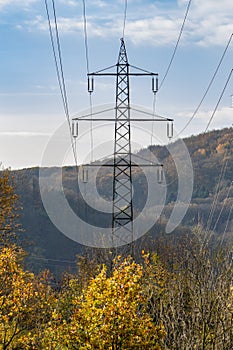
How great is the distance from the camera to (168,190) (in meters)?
136

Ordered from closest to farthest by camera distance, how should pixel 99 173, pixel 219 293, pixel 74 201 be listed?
pixel 219 293 → pixel 74 201 → pixel 99 173

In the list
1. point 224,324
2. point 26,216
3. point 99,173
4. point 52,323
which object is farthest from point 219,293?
point 99,173

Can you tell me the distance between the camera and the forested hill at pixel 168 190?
103062mm

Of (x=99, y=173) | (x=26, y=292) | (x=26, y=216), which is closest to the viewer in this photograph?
(x=26, y=292)

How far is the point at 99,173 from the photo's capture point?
127m

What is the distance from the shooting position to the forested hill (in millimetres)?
103062

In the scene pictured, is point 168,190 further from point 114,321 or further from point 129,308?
point 114,321

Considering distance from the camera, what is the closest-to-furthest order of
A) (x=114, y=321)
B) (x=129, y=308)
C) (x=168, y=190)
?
(x=114, y=321) → (x=129, y=308) → (x=168, y=190)

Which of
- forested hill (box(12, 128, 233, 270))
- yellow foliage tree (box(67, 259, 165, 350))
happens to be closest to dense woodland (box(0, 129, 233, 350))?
yellow foliage tree (box(67, 259, 165, 350))

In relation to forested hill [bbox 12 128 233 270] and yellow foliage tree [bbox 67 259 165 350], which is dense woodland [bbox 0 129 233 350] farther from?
forested hill [bbox 12 128 233 270]

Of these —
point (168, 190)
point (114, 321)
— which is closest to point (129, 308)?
point (114, 321)

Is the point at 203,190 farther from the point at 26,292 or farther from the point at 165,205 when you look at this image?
the point at 26,292

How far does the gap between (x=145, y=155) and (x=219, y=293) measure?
163 m

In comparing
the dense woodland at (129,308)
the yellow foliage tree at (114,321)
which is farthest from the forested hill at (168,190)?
the yellow foliage tree at (114,321)
